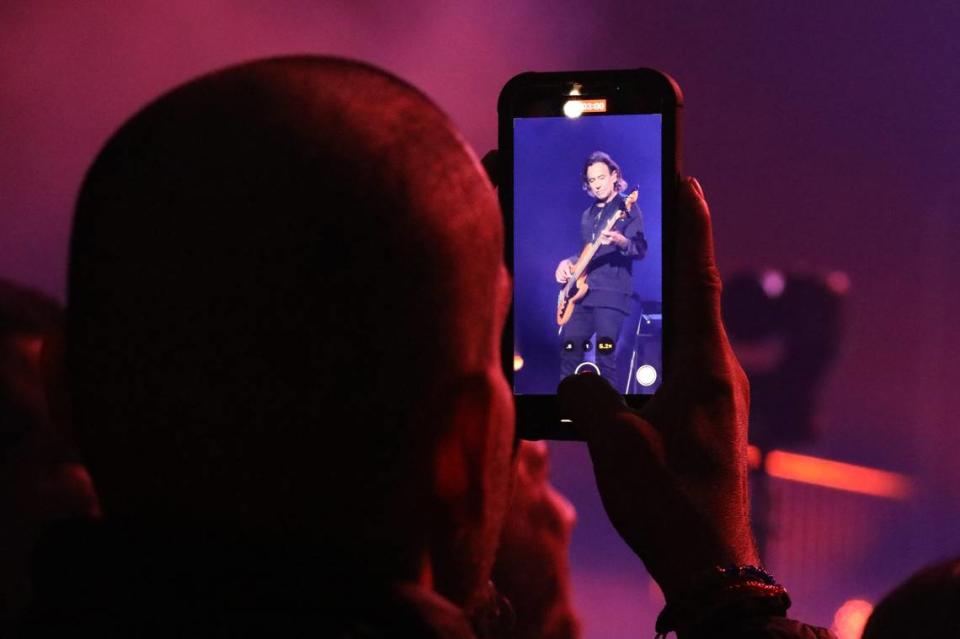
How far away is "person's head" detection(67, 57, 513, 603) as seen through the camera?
0.59m

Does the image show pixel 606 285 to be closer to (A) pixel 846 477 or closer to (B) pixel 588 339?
(B) pixel 588 339

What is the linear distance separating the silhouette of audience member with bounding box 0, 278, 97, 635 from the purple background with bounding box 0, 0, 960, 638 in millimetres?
1037

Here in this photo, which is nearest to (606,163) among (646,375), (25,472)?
(646,375)

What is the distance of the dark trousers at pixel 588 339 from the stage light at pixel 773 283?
4.98 ft

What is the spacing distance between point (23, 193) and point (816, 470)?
197 centimetres

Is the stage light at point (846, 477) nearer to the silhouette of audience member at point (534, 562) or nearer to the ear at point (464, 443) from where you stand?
the silhouette of audience member at point (534, 562)

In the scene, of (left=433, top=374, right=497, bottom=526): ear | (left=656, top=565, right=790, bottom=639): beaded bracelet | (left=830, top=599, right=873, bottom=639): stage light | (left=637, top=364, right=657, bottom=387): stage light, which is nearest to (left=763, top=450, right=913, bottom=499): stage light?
(left=830, top=599, right=873, bottom=639): stage light

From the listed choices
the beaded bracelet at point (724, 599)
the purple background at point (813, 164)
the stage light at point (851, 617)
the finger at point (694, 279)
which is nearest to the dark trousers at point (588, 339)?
the finger at point (694, 279)

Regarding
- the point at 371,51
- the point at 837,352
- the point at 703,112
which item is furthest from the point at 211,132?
the point at 837,352

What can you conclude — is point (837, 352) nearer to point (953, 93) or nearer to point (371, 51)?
point (953, 93)

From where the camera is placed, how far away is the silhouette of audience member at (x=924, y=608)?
27.3 inches

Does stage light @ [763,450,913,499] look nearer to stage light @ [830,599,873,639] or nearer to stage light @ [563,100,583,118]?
stage light @ [830,599,873,639]

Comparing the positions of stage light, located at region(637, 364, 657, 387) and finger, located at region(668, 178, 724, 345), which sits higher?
finger, located at region(668, 178, 724, 345)

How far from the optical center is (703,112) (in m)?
2.49
